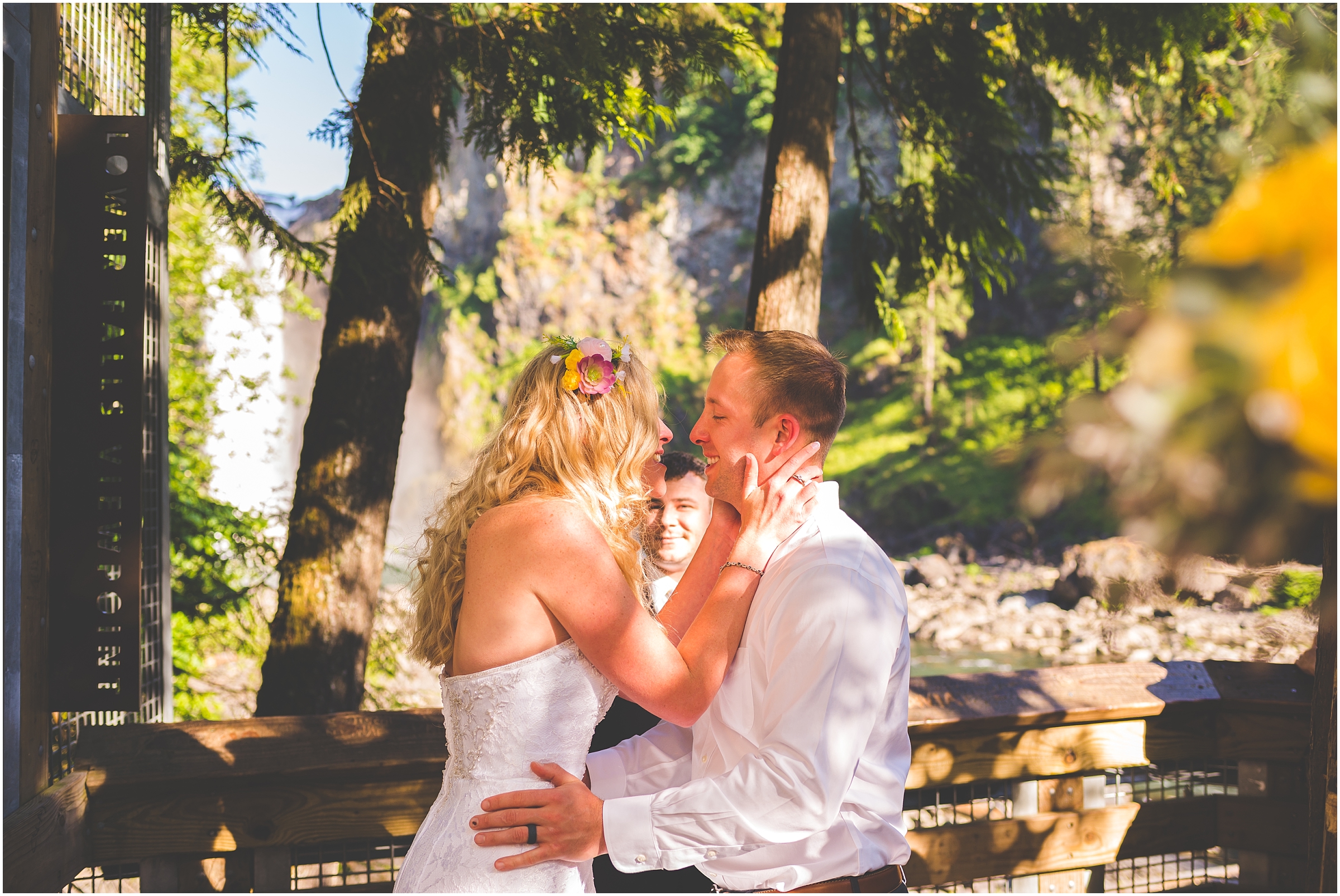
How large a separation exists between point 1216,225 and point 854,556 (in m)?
1.59

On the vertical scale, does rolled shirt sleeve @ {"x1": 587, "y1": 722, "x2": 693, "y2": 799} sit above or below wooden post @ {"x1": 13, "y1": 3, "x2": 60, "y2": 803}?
below

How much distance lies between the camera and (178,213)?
335 inches

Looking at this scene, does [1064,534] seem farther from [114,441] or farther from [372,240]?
[114,441]

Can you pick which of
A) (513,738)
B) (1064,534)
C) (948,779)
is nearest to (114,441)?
(513,738)

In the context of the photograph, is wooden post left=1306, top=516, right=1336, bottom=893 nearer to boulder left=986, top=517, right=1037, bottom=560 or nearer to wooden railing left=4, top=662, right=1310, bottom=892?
wooden railing left=4, top=662, right=1310, bottom=892

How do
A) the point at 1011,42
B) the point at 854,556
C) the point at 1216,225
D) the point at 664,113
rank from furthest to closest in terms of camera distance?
the point at 1011,42
the point at 664,113
the point at 854,556
the point at 1216,225

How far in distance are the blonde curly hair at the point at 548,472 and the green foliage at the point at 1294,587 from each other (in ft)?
4.26

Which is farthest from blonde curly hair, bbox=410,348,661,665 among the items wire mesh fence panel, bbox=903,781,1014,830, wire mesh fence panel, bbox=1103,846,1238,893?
wire mesh fence panel, bbox=1103,846,1238,893

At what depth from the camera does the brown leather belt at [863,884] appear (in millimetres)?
1955

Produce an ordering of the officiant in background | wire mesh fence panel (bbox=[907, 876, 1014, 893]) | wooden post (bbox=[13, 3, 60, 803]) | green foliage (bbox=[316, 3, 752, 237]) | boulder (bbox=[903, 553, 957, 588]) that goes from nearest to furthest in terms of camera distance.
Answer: wooden post (bbox=[13, 3, 60, 803]), wire mesh fence panel (bbox=[907, 876, 1014, 893]), the officiant in background, green foliage (bbox=[316, 3, 752, 237]), boulder (bbox=[903, 553, 957, 588])

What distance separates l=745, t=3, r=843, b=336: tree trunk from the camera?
4164 mm

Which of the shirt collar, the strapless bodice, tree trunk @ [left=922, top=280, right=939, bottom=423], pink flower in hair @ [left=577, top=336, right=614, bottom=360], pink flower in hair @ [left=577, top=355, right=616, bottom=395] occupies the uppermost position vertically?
tree trunk @ [left=922, top=280, right=939, bottom=423]

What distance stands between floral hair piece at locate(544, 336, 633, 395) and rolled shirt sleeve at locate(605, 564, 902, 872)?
666 mm

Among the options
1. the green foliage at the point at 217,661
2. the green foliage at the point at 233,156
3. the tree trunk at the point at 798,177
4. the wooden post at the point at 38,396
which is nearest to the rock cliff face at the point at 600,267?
the green foliage at the point at 217,661
